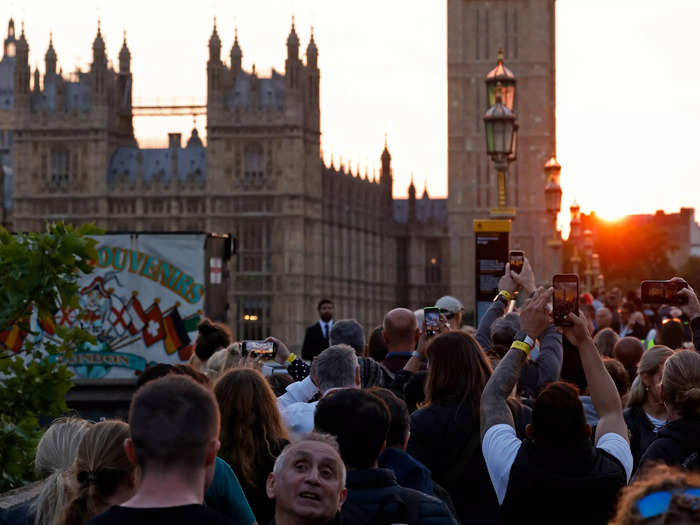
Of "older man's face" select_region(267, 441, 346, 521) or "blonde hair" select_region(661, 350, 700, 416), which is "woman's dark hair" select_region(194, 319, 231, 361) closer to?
"blonde hair" select_region(661, 350, 700, 416)

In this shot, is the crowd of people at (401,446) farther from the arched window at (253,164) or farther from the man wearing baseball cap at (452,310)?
the arched window at (253,164)

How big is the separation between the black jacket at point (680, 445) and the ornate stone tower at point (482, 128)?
56.3 meters

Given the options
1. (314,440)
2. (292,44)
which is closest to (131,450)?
(314,440)

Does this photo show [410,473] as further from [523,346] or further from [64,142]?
[64,142]

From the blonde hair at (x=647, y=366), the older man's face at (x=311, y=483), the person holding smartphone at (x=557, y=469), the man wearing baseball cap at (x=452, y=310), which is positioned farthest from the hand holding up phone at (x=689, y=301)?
the older man's face at (x=311, y=483)

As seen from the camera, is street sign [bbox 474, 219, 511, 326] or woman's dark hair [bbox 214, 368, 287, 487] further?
street sign [bbox 474, 219, 511, 326]

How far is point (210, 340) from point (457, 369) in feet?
10.7

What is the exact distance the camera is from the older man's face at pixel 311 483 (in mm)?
3809

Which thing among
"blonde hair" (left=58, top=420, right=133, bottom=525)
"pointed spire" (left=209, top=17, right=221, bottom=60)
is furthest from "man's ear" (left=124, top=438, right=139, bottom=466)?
"pointed spire" (left=209, top=17, right=221, bottom=60)

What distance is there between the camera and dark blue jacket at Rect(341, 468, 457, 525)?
4184 mm

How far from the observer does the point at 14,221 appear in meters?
62.9

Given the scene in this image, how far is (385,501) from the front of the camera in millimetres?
4215

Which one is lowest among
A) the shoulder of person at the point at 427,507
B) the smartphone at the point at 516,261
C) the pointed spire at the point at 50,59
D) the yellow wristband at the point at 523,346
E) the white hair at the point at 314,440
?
the shoulder of person at the point at 427,507

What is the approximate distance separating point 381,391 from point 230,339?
162 inches
